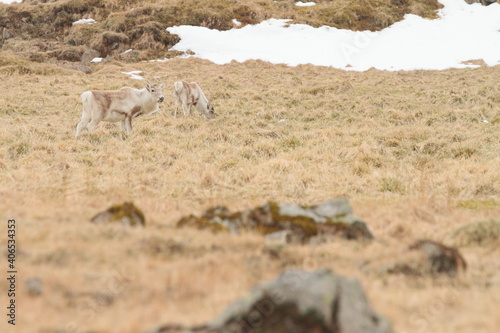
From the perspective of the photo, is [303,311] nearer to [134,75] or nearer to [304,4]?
[134,75]

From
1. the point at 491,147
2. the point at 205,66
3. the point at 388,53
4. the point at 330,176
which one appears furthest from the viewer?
the point at 388,53

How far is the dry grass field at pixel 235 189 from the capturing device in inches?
150

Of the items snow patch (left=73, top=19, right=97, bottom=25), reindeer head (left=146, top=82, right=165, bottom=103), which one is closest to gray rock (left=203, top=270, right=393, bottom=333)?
reindeer head (left=146, top=82, right=165, bottom=103)

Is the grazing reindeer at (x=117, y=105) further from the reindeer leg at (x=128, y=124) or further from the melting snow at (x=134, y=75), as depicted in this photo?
the melting snow at (x=134, y=75)

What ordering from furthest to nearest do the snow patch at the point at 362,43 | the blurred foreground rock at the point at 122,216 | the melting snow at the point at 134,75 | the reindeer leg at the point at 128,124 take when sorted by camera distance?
the snow patch at the point at 362,43, the melting snow at the point at 134,75, the reindeer leg at the point at 128,124, the blurred foreground rock at the point at 122,216

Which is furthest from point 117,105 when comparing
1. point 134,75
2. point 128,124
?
point 134,75

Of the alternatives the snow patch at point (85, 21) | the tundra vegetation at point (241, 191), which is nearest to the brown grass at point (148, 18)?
the snow patch at point (85, 21)

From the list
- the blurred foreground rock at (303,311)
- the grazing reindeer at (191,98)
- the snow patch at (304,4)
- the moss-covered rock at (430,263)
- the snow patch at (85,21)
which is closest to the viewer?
the blurred foreground rock at (303,311)

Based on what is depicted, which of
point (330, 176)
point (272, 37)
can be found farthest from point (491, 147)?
point (272, 37)

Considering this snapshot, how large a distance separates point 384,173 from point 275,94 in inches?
532

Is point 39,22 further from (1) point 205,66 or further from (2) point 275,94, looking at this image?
(2) point 275,94

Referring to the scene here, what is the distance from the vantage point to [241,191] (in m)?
9.66

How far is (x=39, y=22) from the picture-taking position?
4650 centimetres

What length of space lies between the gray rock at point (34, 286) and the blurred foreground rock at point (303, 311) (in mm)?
1423
